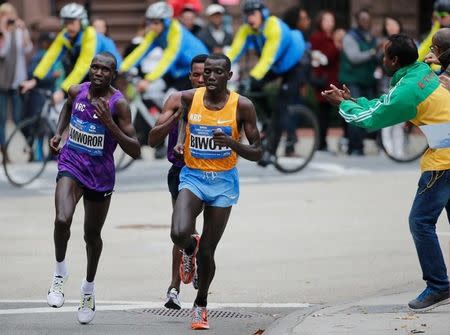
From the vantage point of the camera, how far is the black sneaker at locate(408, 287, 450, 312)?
30.5 feet

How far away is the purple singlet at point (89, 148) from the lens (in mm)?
9492

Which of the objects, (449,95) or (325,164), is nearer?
(449,95)

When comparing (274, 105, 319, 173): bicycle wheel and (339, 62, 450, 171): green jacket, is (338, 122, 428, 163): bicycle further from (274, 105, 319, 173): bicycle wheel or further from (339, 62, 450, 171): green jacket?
(339, 62, 450, 171): green jacket

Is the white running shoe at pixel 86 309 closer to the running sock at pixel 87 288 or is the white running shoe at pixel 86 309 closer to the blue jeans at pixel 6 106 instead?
the running sock at pixel 87 288

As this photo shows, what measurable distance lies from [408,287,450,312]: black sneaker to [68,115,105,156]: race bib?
2.15 m

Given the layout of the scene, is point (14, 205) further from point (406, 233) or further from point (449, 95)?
point (449, 95)

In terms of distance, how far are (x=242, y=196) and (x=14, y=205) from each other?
2459mm

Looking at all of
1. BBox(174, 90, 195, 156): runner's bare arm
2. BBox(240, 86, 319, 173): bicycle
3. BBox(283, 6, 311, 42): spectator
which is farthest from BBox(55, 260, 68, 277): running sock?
BBox(283, 6, 311, 42): spectator

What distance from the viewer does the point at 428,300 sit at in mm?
9336

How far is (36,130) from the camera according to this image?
17.5 metres

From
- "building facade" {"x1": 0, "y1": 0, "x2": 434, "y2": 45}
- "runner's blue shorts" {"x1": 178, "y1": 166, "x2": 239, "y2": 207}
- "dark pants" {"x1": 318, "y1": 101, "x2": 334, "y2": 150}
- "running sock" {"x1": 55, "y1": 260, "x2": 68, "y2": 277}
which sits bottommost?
"dark pants" {"x1": 318, "y1": 101, "x2": 334, "y2": 150}

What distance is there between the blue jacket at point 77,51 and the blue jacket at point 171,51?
22.6 inches

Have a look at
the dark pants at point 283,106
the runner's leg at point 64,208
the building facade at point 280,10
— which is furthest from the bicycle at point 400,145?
the runner's leg at point 64,208

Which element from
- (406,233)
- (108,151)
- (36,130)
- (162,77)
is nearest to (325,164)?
(162,77)
